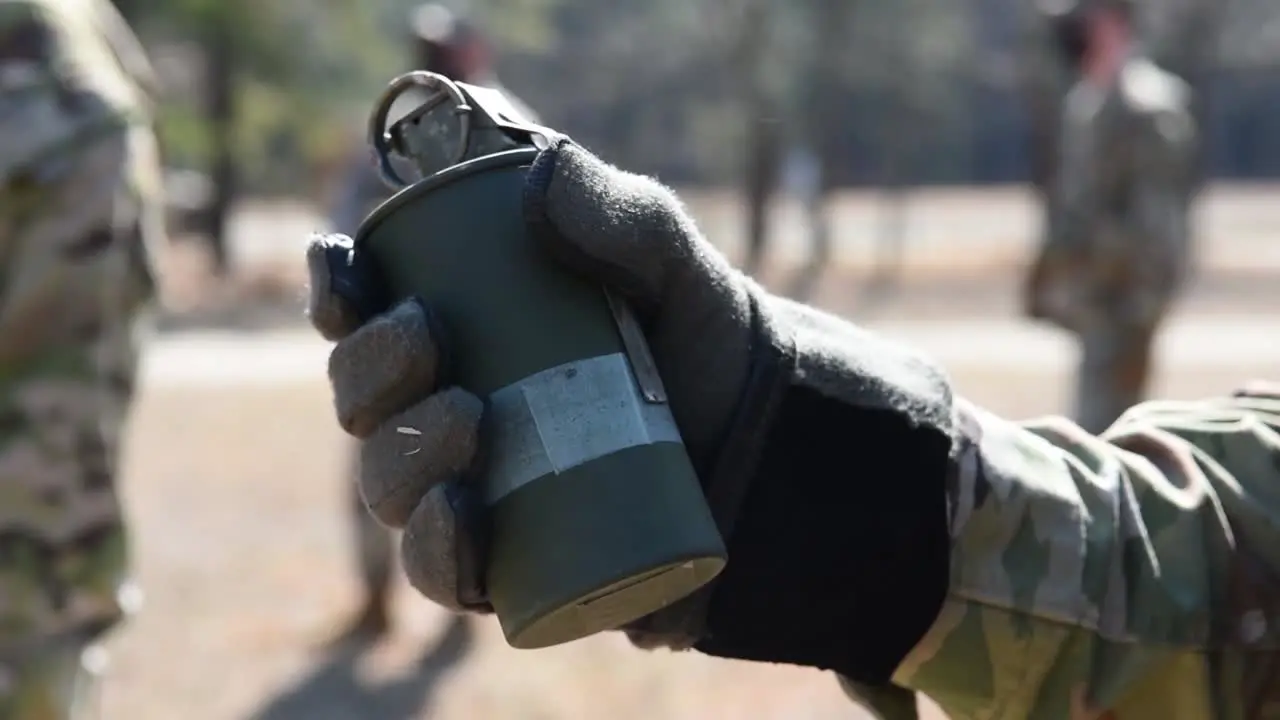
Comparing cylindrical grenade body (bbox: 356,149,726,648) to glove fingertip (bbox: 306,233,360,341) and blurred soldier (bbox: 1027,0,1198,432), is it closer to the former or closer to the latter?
glove fingertip (bbox: 306,233,360,341)

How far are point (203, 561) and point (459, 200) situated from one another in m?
6.05

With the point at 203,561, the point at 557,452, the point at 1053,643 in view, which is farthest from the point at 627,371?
the point at 203,561

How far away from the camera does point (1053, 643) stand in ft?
4.74

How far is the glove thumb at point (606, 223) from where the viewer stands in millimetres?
1260

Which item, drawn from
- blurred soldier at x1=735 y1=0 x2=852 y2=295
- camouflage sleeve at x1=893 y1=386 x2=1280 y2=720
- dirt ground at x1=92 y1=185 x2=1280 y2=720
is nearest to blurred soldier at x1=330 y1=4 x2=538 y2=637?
dirt ground at x1=92 y1=185 x2=1280 y2=720

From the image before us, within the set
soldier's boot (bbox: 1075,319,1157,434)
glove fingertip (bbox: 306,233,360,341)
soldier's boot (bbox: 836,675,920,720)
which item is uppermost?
glove fingertip (bbox: 306,233,360,341)

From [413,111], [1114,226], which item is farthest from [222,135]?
[413,111]

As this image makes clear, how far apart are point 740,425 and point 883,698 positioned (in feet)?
1.08

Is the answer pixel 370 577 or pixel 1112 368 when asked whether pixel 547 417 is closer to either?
pixel 370 577

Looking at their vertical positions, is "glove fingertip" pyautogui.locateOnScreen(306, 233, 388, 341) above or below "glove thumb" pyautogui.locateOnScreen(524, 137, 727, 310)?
below

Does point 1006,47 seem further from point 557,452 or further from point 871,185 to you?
point 557,452

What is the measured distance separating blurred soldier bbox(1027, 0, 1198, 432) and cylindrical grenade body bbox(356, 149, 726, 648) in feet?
15.7

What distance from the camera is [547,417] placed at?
123 centimetres

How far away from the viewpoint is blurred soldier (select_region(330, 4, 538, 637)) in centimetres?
522
